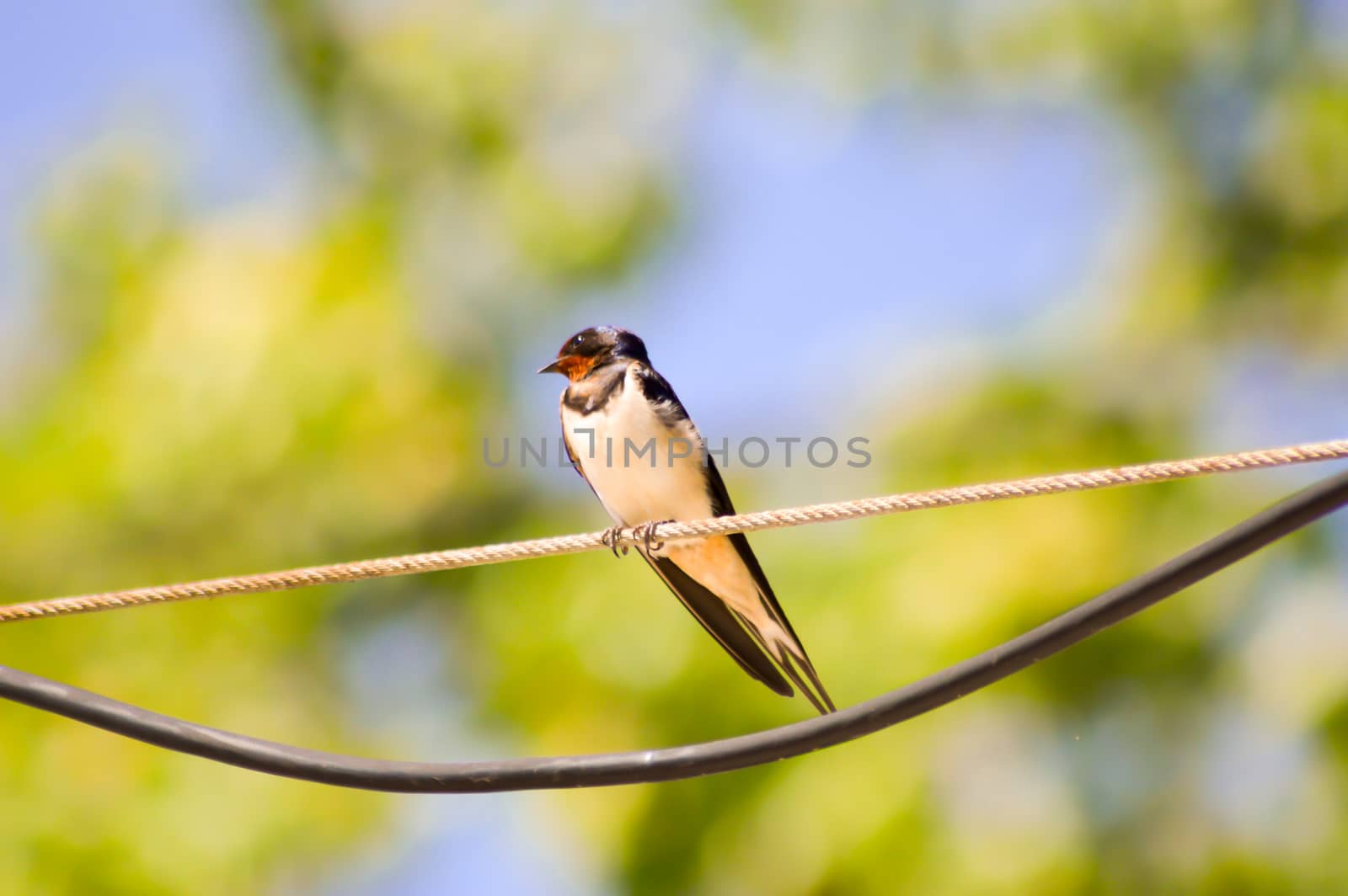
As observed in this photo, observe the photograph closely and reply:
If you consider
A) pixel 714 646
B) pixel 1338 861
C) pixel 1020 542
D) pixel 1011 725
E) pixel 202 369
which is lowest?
pixel 1338 861

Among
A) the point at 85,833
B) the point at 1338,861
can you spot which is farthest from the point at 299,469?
the point at 1338,861

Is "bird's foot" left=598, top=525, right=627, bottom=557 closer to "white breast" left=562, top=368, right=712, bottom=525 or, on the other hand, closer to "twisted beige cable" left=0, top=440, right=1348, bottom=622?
"white breast" left=562, top=368, right=712, bottom=525

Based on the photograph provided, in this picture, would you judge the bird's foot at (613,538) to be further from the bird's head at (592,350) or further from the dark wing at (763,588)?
the bird's head at (592,350)

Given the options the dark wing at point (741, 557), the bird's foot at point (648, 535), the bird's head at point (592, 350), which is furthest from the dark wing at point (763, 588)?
the bird's head at point (592, 350)

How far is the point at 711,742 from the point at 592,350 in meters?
2.07

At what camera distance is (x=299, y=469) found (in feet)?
21.2

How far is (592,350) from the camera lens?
315 centimetres

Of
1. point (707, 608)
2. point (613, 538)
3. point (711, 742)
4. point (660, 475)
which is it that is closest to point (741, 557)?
point (707, 608)

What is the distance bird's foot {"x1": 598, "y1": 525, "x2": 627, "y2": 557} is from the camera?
7.45 ft

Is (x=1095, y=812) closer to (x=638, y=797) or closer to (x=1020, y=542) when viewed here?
(x=1020, y=542)

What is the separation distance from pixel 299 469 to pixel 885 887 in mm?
3801

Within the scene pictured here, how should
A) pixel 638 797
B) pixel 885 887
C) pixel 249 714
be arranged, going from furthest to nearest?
pixel 249 714 → pixel 638 797 → pixel 885 887

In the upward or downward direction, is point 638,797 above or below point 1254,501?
below

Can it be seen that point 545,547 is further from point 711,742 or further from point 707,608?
point 707,608
